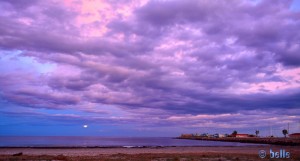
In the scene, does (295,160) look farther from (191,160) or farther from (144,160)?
(144,160)

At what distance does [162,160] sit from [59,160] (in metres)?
12.9

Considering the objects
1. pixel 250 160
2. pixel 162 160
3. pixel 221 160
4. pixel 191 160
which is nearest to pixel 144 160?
pixel 162 160

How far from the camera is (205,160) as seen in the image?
38.2 meters

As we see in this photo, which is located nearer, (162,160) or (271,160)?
(271,160)

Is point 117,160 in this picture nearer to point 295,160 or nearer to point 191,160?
point 191,160

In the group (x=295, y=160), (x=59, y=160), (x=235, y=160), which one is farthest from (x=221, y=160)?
(x=59, y=160)

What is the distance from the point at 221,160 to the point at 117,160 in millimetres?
13138

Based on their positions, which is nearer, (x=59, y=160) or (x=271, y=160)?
(x=271, y=160)

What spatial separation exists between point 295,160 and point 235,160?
6.82 m

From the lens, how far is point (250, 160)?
124 feet

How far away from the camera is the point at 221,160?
3859 centimetres

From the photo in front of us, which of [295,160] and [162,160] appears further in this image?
→ [162,160]

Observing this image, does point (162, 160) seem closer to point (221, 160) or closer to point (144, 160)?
point (144, 160)

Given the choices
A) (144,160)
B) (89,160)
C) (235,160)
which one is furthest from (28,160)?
(235,160)
